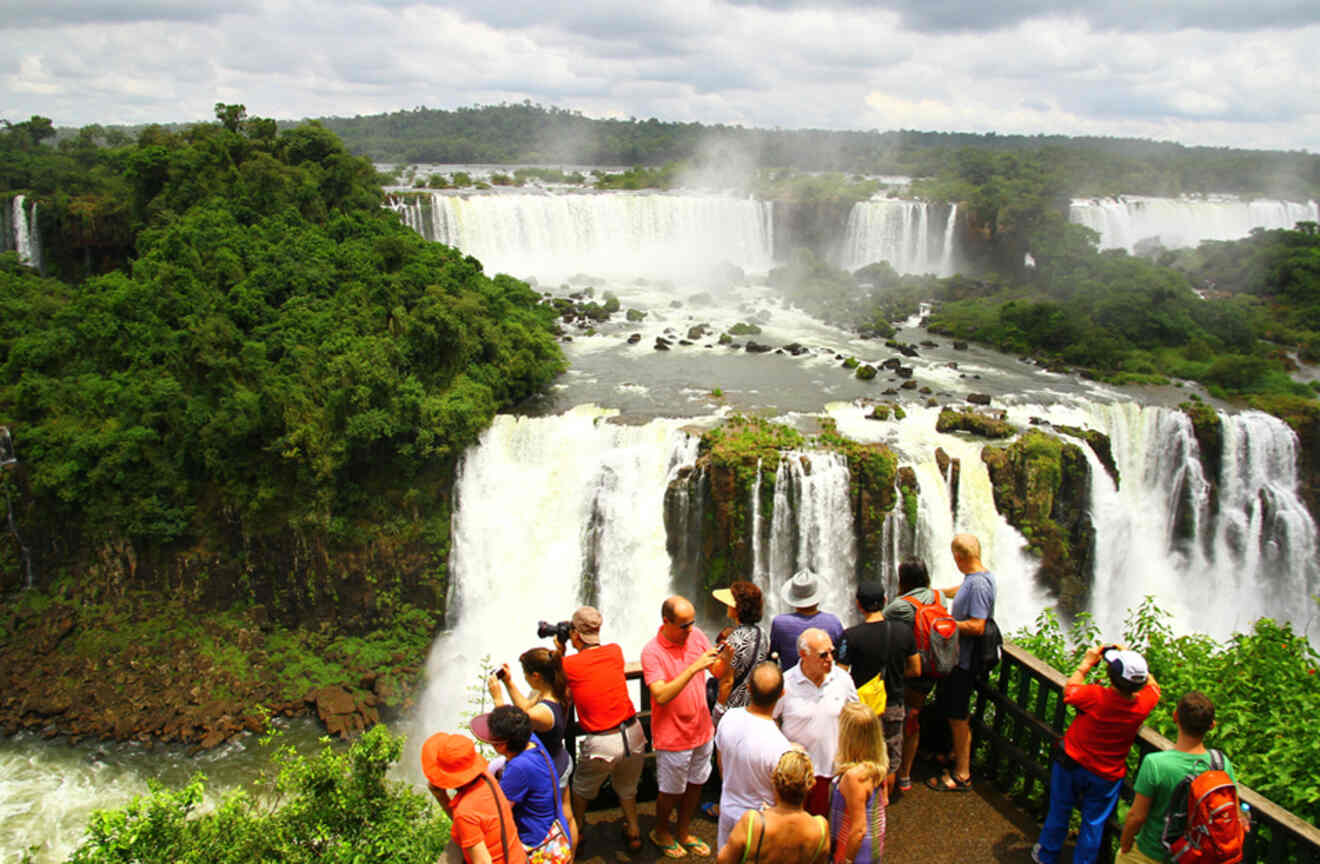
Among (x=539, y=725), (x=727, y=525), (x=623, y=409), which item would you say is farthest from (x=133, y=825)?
(x=623, y=409)

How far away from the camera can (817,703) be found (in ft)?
14.4

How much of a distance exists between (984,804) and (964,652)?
36.5 inches

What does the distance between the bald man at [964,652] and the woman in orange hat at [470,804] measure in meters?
2.82

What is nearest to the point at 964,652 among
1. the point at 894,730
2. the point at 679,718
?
the point at 894,730

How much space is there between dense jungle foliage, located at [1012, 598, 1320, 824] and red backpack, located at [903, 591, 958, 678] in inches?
51.3

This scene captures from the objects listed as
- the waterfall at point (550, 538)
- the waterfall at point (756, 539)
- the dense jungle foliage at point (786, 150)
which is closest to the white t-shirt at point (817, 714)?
the waterfall at point (756, 539)

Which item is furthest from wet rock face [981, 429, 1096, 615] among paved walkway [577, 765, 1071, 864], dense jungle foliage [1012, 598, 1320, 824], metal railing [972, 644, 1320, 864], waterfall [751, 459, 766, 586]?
paved walkway [577, 765, 1071, 864]

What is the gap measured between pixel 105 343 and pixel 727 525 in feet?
44.5

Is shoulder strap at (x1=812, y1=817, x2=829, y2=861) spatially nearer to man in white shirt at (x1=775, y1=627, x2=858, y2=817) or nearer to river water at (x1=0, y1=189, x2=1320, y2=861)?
man in white shirt at (x1=775, y1=627, x2=858, y2=817)

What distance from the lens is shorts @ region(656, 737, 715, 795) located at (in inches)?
189

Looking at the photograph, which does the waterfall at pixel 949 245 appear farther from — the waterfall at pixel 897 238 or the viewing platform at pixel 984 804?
the viewing platform at pixel 984 804

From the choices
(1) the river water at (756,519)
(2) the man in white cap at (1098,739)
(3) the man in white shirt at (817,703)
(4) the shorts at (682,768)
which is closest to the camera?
(2) the man in white cap at (1098,739)

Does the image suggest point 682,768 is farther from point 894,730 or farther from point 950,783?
point 950,783

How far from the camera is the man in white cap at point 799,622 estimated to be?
16.2 feet
